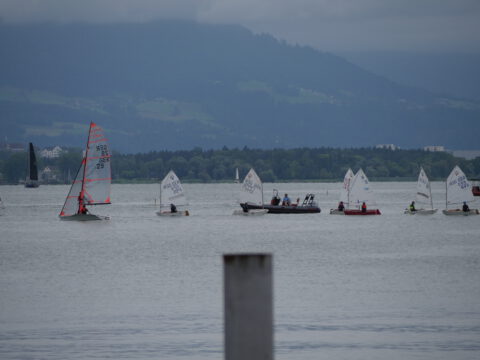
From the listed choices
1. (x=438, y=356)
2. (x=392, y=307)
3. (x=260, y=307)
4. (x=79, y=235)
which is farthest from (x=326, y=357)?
(x=79, y=235)

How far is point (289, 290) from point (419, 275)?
8788 mm

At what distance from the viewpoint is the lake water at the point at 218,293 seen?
25.6 m

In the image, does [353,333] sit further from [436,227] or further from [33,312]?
[436,227]

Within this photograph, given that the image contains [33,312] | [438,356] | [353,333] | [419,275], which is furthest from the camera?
[419,275]

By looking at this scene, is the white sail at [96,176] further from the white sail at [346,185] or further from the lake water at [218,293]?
the white sail at [346,185]

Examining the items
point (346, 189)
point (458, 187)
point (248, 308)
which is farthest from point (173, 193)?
point (248, 308)

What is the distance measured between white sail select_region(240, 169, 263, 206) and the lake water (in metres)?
18.0

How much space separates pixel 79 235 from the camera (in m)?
80.5

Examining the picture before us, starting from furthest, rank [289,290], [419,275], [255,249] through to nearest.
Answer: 1. [255,249]
2. [419,275]
3. [289,290]

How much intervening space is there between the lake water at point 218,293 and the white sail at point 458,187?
639 inches

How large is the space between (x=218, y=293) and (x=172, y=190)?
6550 centimetres

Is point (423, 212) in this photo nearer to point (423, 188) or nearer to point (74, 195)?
point (423, 188)

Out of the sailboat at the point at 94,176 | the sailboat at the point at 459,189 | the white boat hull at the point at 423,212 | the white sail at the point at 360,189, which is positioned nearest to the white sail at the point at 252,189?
the white sail at the point at 360,189

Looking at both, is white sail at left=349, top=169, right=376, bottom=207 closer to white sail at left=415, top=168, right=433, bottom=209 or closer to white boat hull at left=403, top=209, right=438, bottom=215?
white sail at left=415, top=168, right=433, bottom=209
